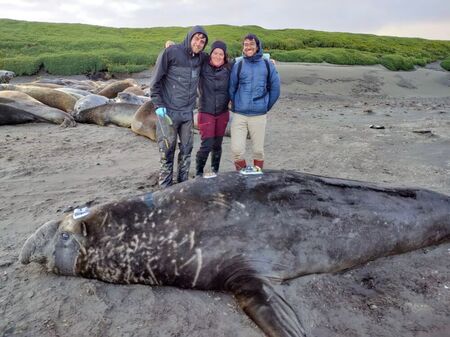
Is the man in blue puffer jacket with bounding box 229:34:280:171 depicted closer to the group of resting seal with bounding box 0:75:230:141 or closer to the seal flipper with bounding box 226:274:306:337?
the seal flipper with bounding box 226:274:306:337

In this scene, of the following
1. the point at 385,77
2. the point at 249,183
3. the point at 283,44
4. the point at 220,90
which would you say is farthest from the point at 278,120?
the point at 283,44

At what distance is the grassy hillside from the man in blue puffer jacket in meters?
19.0

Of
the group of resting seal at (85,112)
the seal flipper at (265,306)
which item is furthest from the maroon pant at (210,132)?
the group of resting seal at (85,112)

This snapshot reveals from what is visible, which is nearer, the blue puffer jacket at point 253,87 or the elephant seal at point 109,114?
the blue puffer jacket at point 253,87

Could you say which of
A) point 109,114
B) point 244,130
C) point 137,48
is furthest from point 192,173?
point 137,48

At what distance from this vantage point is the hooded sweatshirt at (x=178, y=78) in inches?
188

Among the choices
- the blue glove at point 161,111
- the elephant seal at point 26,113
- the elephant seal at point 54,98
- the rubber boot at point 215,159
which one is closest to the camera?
the blue glove at point 161,111

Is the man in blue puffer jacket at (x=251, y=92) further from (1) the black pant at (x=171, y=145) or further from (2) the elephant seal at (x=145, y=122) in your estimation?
(2) the elephant seal at (x=145, y=122)

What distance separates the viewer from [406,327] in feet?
9.20

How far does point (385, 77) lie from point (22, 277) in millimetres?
18322

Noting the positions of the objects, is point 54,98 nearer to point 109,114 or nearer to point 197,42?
point 109,114

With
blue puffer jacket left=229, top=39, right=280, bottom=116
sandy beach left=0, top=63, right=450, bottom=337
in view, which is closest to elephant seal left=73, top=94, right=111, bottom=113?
sandy beach left=0, top=63, right=450, bottom=337

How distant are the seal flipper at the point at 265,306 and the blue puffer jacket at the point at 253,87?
2.48 m

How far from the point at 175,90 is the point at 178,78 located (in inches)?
5.3
